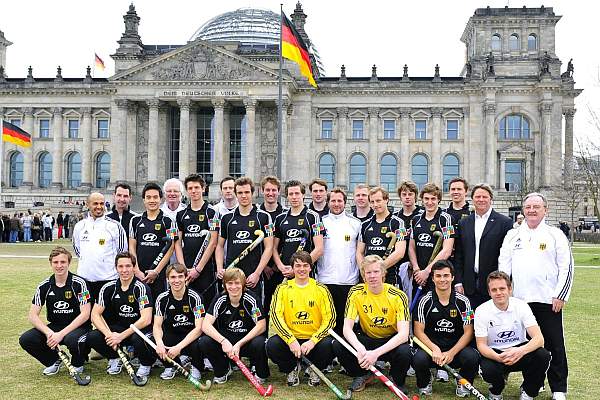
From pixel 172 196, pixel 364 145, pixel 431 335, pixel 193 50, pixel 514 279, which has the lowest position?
pixel 431 335

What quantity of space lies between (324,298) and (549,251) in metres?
3.12

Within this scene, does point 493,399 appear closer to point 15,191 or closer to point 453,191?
point 453,191

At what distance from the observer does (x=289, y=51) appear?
3375cm

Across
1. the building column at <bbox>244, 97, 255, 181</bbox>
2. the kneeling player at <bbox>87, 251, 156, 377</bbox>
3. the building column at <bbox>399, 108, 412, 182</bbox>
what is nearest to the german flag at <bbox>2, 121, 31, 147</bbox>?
the building column at <bbox>244, 97, 255, 181</bbox>

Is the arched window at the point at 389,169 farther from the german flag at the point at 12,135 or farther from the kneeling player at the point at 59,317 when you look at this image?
the kneeling player at the point at 59,317

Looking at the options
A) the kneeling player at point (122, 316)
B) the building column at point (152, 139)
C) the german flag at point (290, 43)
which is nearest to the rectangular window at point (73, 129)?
the building column at point (152, 139)

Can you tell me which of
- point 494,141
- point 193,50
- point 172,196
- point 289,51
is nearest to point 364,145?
point 494,141

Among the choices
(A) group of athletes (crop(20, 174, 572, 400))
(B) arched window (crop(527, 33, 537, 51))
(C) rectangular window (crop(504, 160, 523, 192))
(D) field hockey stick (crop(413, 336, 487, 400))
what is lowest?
(D) field hockey stick (crop(413, 336, 487, 400))

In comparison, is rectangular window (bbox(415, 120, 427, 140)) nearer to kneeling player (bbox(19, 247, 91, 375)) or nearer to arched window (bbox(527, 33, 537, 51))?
arched window (bbox(527, 33, 537, 51))

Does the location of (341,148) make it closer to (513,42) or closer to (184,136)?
(184,136)

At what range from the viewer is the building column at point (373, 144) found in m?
66.3

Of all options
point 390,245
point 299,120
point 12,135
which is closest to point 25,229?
point 12,135

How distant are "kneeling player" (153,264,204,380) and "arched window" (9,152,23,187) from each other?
215 ft

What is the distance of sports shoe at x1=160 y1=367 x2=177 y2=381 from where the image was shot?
32.0 feet
